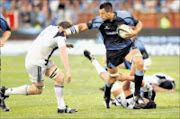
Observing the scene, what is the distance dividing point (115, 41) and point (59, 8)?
57.8 feet

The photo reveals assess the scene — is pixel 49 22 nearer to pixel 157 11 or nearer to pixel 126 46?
pixel 157 11

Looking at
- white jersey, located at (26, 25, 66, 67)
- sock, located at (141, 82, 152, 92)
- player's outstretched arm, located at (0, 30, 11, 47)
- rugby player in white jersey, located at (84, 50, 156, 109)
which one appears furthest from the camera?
player's outstretched arm, located at (0, 30, 11, 47)

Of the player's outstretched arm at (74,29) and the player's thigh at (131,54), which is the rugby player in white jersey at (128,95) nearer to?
the player's thigh at (131,54)

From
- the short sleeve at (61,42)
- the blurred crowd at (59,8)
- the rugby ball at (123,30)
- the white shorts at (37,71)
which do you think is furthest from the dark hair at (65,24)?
the blurred crowd at (59,8)

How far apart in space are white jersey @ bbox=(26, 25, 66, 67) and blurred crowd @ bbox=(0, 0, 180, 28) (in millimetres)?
17650

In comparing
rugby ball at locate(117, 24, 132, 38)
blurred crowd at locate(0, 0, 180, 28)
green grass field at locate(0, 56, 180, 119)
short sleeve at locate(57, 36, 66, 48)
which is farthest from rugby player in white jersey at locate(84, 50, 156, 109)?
blurred crowd at locate(0, 0, 180, 28)

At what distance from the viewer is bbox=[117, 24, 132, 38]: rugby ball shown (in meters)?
10.6

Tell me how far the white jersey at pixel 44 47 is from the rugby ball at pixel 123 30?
1.45 m

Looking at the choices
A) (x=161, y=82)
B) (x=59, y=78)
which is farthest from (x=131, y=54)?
(x=161, y=82)

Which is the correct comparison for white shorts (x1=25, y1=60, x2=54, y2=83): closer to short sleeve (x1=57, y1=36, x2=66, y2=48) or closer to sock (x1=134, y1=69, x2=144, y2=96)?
short sleeve (x1=57, y1=36, x2=66, y2=48)

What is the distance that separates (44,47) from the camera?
9938 mm

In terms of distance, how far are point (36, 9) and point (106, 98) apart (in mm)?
19412

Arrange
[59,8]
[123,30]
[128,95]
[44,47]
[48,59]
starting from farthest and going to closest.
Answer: [59,8]
[128,95]
[123,30]
[48,59]
[44,47]

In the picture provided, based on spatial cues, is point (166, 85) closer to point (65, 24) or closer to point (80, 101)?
point (80, 101)
